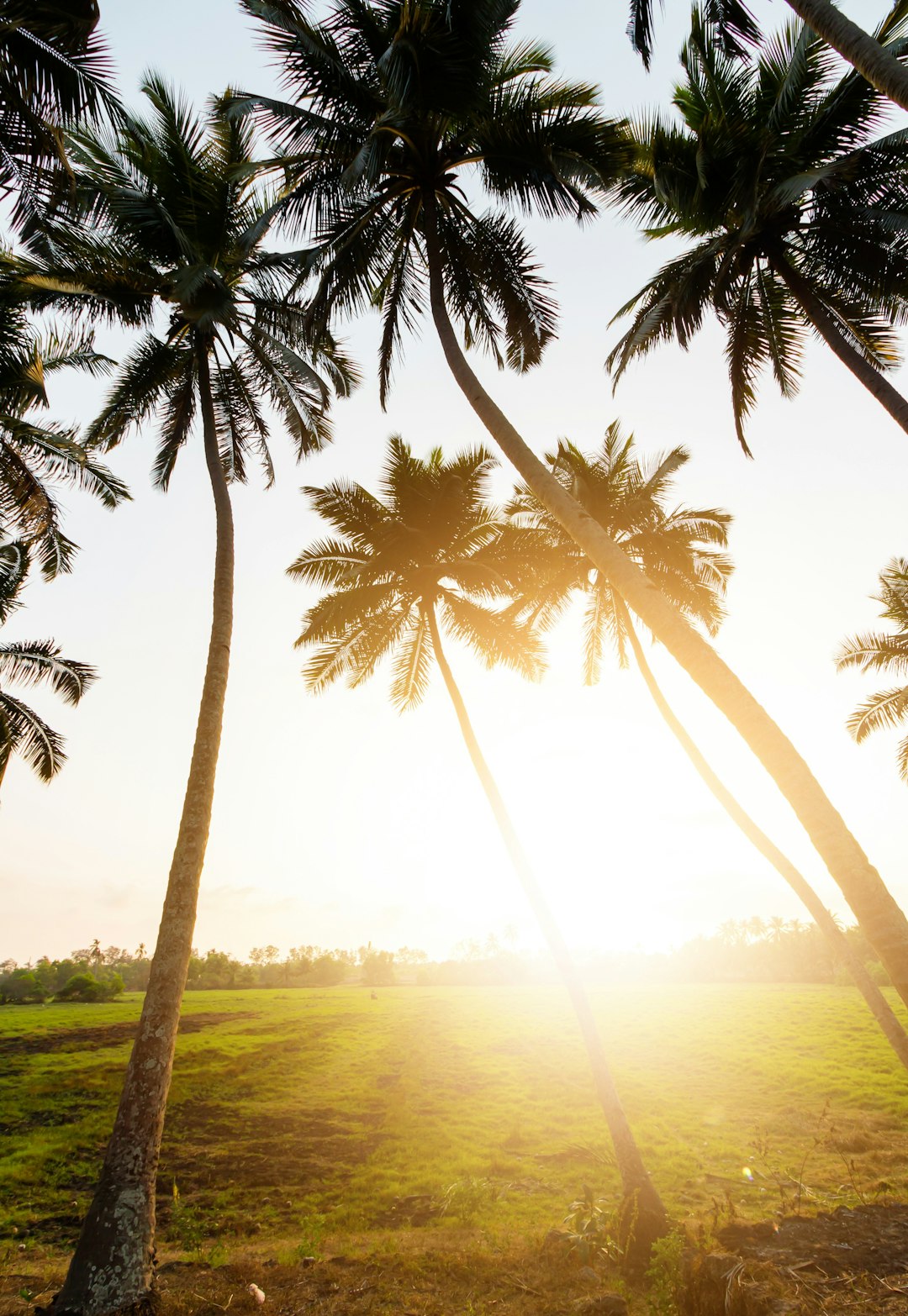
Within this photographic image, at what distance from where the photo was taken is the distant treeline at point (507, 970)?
164ft

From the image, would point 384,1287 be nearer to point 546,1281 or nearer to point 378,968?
point 546,1281

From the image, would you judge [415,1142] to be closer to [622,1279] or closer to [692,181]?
[622,1279]

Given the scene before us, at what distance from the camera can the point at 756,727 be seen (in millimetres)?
4605

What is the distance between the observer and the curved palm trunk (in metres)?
8.44

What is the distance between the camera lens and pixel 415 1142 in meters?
15.5

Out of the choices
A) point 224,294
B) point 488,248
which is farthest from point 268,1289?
point 488,248

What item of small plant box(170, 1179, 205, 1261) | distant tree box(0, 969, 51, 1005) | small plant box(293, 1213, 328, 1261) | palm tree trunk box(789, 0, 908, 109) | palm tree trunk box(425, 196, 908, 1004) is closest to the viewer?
palm tree trunk box(425, 196, 908, 1004)

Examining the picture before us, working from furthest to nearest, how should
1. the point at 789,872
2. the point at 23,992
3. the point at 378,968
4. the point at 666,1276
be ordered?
1. the point at 378,968
2. the point at 23,992
3. the point at 789,872
4. the point at 666,1276

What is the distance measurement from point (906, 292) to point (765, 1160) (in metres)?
17.6

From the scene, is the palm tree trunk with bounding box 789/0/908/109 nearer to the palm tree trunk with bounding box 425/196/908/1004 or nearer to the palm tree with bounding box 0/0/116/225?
the palm tree trunk with bounding box 425/196/908/1004

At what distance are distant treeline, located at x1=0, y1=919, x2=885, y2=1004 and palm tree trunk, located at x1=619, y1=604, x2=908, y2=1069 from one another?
1756 inches

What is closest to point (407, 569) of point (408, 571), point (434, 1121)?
point (408, 571)

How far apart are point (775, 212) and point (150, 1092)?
47.7 ft

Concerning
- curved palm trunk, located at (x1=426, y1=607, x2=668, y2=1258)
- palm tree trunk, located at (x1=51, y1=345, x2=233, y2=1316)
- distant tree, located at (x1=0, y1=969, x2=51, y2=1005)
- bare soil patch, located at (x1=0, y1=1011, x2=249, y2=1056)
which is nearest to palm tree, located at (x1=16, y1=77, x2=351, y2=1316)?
palm tree trunk, located at (x1=51, y1=345, x2=233, y2=1316)
